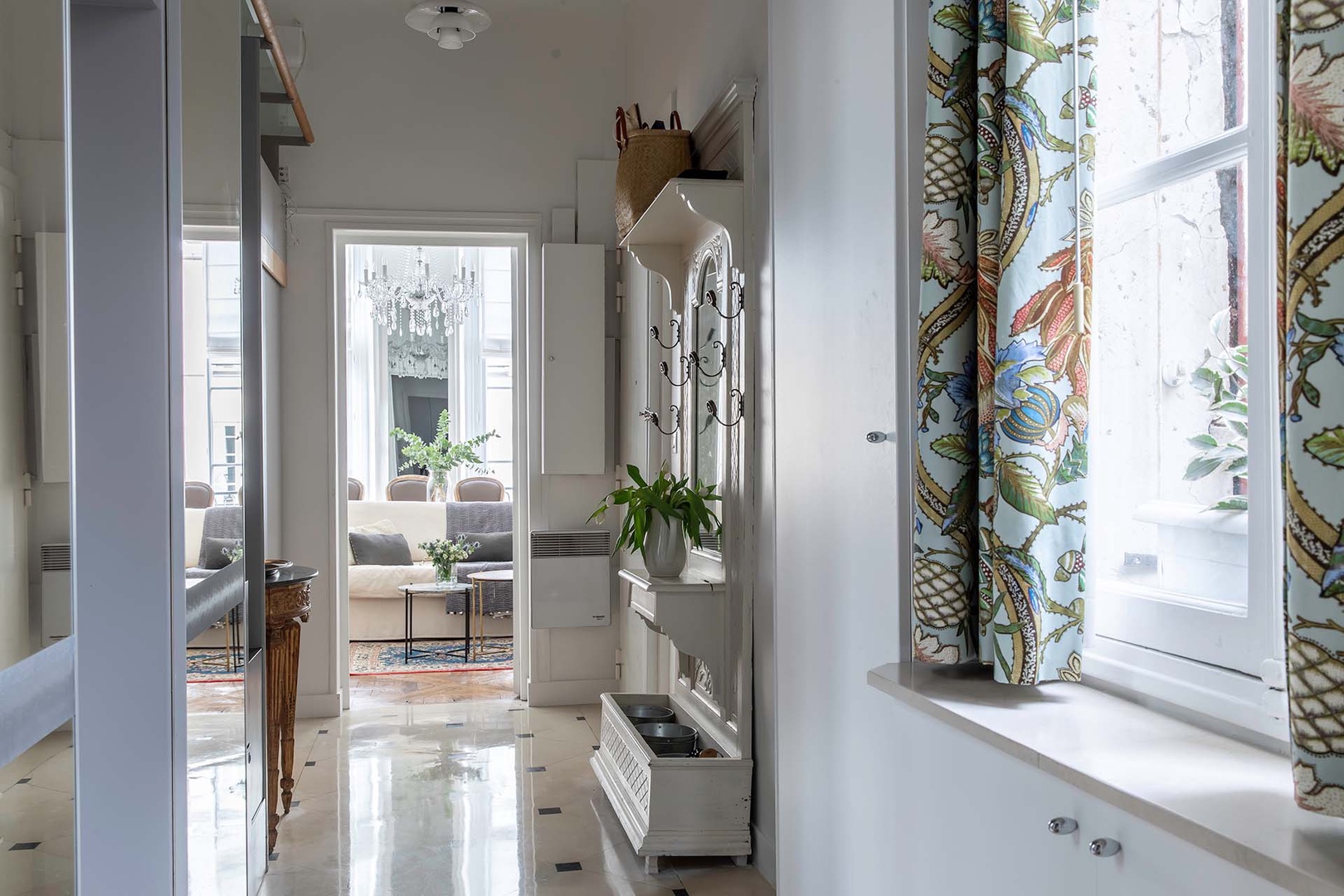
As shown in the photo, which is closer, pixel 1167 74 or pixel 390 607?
pixel 1167 74

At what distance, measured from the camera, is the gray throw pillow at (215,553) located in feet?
7.98

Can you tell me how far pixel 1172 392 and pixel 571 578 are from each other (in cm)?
403

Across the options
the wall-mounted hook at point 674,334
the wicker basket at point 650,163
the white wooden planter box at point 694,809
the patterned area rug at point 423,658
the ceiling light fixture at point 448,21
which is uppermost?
the ceiling light fixture at point 448,21

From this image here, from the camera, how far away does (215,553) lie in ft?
8.35

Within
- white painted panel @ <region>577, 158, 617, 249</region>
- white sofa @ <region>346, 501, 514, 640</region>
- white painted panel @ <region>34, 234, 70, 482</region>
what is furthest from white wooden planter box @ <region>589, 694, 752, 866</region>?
white sofa @ <region>346, 501, 514, 640</region>

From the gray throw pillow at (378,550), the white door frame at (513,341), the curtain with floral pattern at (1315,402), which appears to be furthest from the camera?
the gray throw pillow at (378,550)

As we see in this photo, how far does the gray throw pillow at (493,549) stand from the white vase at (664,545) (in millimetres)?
4770

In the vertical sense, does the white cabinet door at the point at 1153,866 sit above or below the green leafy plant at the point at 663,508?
below

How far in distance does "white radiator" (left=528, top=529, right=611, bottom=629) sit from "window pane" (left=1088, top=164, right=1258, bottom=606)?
3830 millimetres

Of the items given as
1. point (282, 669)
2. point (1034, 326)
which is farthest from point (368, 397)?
point (1034, 326)

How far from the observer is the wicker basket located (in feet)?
12.1

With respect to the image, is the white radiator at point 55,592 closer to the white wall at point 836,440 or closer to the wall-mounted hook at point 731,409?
the white wall at point 836,440

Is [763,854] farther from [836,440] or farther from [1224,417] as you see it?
[1224,417]

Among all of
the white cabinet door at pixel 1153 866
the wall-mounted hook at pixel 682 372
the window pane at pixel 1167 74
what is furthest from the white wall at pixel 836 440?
the wall-mounted hook at pixel 682 372
